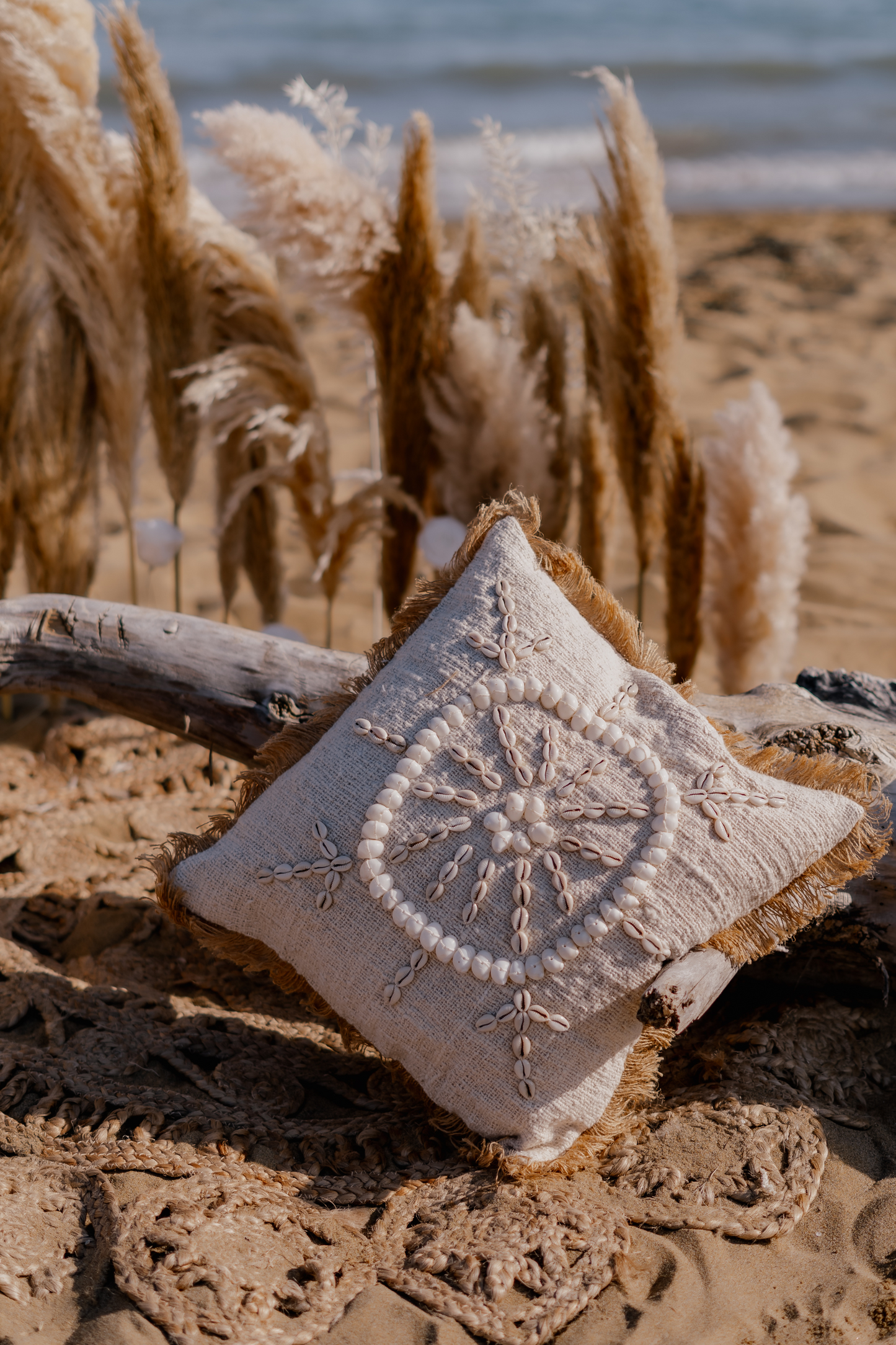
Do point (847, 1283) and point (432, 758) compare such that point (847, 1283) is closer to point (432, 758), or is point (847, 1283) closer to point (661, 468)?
point (432, 758)

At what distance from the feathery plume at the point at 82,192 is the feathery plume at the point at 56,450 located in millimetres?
43

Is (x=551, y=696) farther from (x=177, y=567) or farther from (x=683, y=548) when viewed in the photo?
(x=177, y=567)

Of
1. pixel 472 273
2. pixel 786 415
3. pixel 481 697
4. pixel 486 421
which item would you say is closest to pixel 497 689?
pixel 481 697

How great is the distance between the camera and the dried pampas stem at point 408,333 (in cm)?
195

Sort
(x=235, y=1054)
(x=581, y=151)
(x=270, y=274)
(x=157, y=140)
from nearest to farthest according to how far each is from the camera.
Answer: (x=235, y=1054) < (x=157, y=140) < (x=270, y=274) < (x=581, y=151)

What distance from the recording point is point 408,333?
206 cm

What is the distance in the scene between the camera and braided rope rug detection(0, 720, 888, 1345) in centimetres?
103

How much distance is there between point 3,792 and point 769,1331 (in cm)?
156

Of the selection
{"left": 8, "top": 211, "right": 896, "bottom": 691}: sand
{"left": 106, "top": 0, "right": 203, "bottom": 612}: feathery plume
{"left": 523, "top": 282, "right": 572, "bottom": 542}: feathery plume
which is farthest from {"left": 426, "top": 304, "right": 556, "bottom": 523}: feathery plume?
{"left": 106, "top": 0, "right": 203, "bottom": 612}: feathery plume

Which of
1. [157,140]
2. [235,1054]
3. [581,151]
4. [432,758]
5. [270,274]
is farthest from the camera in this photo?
[581,151]

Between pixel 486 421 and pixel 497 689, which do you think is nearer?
pixel 497 689

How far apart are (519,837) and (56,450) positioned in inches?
59.6

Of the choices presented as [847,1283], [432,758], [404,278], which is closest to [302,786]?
[432,758]

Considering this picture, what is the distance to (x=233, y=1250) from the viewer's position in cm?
105
